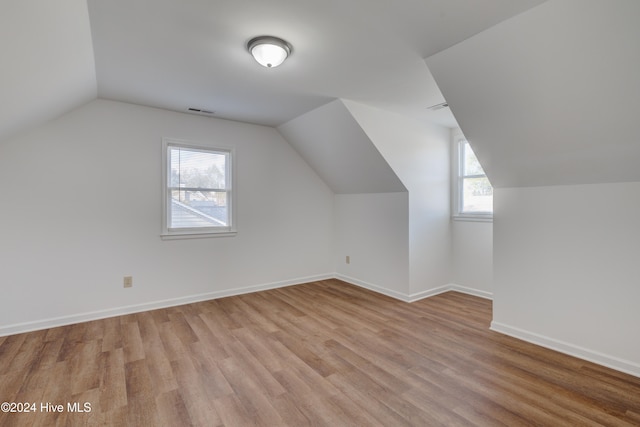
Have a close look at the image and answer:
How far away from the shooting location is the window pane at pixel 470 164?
419cm

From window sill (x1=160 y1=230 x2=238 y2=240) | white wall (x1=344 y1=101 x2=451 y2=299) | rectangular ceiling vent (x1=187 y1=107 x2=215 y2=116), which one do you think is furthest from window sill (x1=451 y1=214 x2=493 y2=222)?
rectangular ceiling vent (x1=187 y1=107 x2=215 y2=116)

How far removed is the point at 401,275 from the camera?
4.00 m

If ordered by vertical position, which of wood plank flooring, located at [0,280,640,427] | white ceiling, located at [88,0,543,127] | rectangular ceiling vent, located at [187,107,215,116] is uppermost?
rectangular ceiling vent, located at [187,107,215,116]

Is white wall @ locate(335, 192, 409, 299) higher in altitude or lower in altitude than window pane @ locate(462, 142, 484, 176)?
lower

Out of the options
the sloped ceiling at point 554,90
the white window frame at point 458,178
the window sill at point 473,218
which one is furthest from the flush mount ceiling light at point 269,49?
the window sill at point 473,218

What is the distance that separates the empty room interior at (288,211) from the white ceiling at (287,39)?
2 cm

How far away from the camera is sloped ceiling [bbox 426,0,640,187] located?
5.51 ft

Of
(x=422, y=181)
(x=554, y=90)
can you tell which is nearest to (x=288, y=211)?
(x=422, y=181)

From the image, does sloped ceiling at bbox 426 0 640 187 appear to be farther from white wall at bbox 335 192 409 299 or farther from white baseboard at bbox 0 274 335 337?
white baseboard at bbox 0 274 335 337

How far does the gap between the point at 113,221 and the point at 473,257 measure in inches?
179

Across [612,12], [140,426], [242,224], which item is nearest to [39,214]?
[242,224]

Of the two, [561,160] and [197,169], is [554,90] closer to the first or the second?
[561,160]

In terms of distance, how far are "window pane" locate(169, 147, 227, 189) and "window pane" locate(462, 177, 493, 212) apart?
3397mm

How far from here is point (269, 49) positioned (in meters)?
2.15
